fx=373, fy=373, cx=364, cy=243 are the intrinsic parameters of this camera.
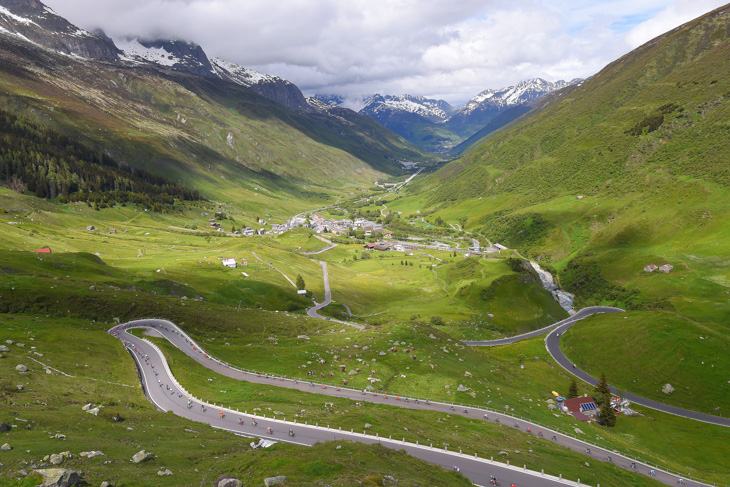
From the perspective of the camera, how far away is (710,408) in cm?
8938

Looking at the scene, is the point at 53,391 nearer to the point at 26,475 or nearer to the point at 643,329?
the point at 26,475

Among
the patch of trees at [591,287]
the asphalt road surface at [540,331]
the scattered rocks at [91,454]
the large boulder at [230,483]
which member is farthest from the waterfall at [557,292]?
the scattered rocks at [91,454]

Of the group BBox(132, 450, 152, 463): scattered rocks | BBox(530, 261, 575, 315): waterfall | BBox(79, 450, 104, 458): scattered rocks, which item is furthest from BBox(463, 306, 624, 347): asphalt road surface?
BBox(79, 450, 104, 458): scattered rocks

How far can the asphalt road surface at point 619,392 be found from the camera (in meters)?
86.9

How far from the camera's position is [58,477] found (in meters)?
24.3

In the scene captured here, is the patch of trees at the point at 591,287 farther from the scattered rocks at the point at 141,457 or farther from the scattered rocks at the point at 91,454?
the scattered rocks at the point at 91,454

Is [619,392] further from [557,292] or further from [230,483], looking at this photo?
[230,483]

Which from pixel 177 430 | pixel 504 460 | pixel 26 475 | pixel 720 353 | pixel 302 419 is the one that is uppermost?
pixel 26 475

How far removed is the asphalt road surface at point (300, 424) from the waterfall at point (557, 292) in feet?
399

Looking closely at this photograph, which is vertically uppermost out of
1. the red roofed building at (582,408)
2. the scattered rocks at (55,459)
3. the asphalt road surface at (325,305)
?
the scattered rocks at (55,459)

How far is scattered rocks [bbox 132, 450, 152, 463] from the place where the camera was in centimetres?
3117

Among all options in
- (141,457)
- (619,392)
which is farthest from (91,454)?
(619,392)

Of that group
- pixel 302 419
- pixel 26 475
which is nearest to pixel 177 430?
pixel 302 419

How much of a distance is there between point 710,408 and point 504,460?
262 ft
